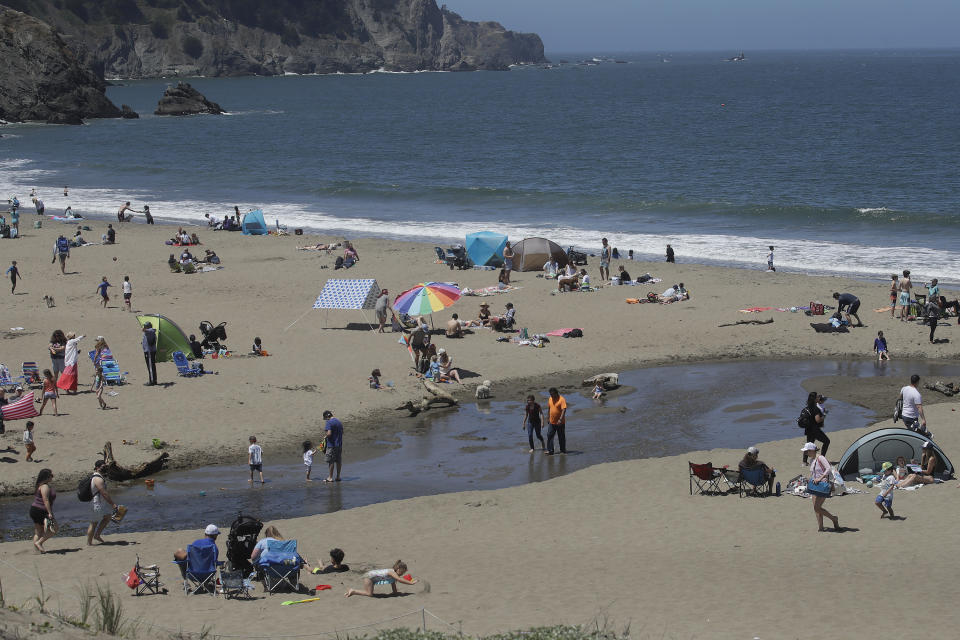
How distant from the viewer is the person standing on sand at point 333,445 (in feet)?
49.8

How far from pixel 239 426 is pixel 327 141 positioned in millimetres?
66302

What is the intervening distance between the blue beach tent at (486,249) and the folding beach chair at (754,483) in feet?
60.1

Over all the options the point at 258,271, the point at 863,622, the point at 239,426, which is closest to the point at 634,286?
the point at 258,271

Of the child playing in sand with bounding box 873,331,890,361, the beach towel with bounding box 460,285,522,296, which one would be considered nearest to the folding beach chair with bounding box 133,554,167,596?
the child playing in sand with bounding box 873,331,890,361

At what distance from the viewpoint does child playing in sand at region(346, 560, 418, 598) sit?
433 inches

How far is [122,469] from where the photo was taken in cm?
1534

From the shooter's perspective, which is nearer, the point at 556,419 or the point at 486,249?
the point at 556,419

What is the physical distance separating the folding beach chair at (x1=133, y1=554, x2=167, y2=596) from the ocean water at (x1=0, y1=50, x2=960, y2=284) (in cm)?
2627

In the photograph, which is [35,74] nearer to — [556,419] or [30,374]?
[30,374]

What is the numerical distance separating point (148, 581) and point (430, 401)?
28.0 feet

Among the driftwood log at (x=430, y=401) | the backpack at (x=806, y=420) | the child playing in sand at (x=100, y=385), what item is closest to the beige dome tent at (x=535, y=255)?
the driftwood log at (x=430, y=401)

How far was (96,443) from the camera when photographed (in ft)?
53.4

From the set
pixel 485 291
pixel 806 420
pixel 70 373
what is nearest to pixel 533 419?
pixel 806 420

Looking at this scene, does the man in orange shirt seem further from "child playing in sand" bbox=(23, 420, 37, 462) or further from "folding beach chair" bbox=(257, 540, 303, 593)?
"child playing in sand" bbox=(23, 420, 37, 462)
